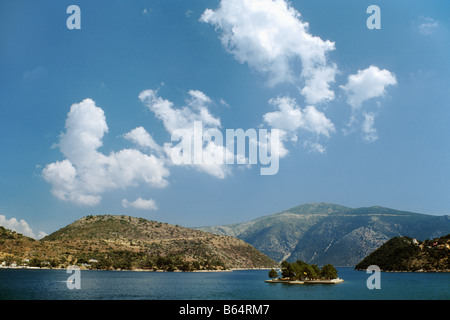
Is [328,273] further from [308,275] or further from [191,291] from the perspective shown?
[191,291]

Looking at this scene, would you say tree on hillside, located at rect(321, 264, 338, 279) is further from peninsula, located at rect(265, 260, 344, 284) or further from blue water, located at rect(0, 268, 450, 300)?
blue water, located at rect(0, 268, 450, 300)

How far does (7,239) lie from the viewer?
194500 millimetres

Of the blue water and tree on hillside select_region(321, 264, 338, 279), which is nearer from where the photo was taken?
the blue water

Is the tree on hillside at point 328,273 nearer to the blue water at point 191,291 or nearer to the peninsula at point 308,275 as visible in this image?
the peninsula at point 308,275

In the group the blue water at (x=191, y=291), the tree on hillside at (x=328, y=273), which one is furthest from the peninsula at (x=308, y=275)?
the blue water at (x=191, y=291)

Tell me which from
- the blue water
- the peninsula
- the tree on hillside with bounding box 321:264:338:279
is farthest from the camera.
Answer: the tree on hillside with bounding box 321:264:338:279

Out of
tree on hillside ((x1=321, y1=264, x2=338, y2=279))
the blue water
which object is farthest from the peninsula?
the blue water

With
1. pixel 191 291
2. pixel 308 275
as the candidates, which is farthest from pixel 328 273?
pixel 191 291

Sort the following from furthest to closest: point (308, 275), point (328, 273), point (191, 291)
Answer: point (328, 273), point (308, 275), point (191, 291)

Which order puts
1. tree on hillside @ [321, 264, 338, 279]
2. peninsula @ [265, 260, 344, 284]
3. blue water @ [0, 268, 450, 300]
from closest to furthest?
blue water @ [0, 268, 450, 300], peninsula @ [265, 260, 344, 284], tree on hillside @ [321, 264, 338, 279]
